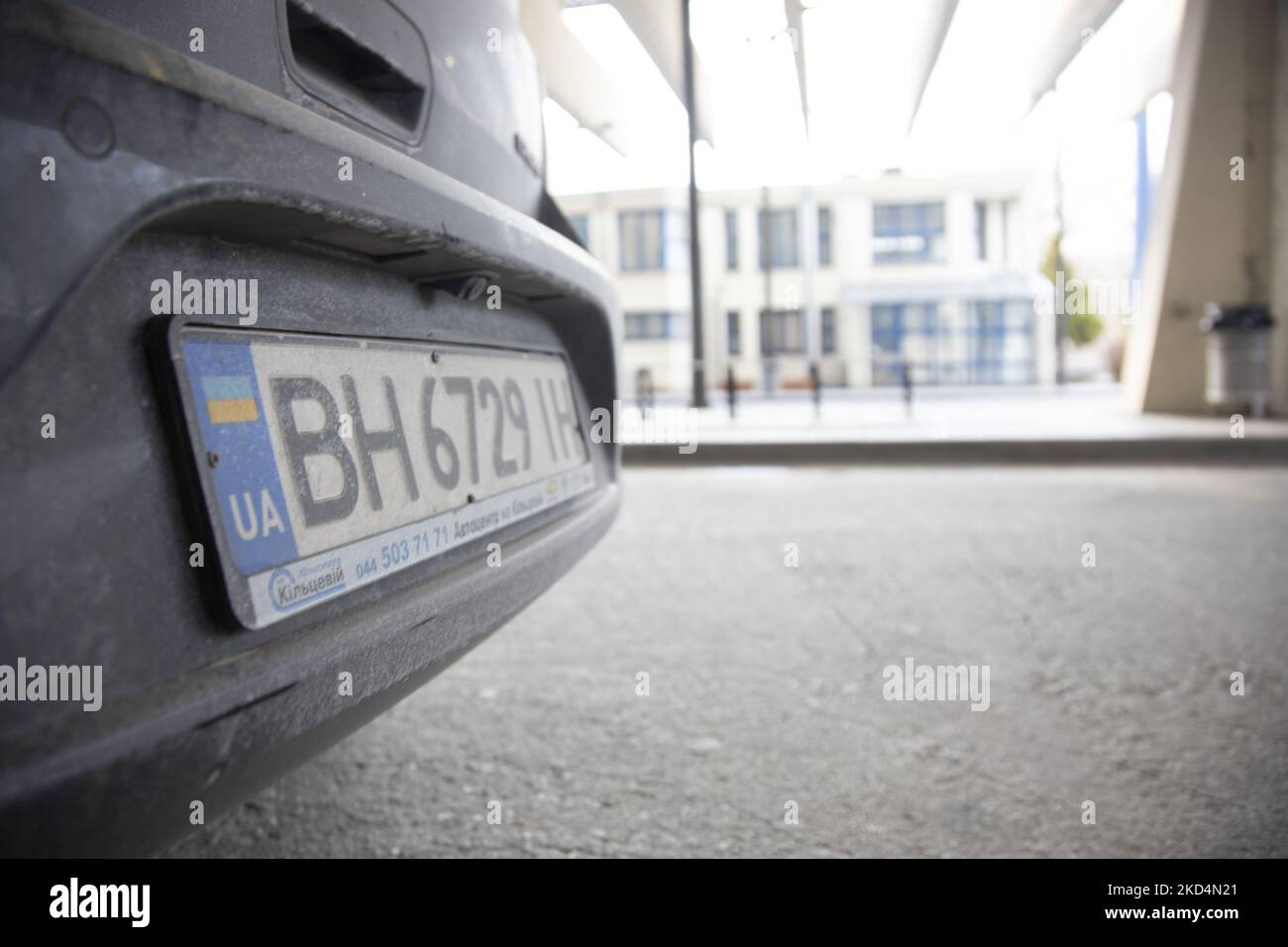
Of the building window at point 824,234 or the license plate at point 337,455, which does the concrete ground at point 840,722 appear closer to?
the license plate at point 337,455

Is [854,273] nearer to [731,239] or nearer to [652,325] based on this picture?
[731,239]

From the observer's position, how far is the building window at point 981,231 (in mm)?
36938

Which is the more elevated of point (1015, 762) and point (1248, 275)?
point (1248, 275)

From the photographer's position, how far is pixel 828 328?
3716 centimetres

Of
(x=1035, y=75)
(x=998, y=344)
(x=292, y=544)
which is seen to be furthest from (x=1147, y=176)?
(x=292, y=544)

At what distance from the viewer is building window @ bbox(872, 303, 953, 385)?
118 ft

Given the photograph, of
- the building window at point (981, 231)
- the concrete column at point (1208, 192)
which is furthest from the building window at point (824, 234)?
the concrete column at point (1208, 192)

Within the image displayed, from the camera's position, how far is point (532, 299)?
180 cm

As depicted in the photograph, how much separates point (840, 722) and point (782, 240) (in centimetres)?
3627

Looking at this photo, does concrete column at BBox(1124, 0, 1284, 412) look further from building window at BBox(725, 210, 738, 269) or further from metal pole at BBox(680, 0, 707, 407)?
building window at BBox(725, 210, 738, 269)

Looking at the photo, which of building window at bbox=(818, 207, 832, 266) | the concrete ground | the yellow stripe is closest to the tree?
building window at bbox=(818, 207, 832, 266)

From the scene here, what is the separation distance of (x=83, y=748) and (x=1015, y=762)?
6.10 ft

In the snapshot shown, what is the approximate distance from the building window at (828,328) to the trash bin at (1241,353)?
2533 cm

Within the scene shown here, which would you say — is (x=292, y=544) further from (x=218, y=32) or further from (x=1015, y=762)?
(x=1015, y=762)
